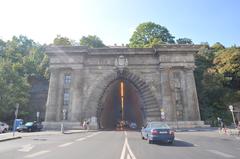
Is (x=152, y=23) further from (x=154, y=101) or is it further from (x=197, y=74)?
(x=154, y=101)

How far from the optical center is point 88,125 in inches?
1388

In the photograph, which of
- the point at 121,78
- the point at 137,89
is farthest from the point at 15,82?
the point at 137,89

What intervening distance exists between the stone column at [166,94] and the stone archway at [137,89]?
1542 mm

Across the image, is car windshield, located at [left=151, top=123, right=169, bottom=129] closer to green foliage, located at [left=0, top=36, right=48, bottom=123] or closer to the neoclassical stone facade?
the neoclassical stone facade

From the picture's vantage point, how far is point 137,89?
130 feet

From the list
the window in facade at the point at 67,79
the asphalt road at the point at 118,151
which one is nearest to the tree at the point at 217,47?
the window in facade at the point at 67,79

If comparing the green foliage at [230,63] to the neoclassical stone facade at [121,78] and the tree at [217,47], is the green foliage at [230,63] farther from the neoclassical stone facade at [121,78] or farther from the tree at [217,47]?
the neoclassical stone facade at [121,78]

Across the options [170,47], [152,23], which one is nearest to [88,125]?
[170,47]

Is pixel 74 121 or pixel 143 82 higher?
pixel 143 82

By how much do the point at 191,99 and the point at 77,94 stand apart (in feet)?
63.6

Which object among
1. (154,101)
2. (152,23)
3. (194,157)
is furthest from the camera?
(152,23)

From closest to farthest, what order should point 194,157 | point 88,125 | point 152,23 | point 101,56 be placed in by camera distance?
point 194,157
point 88,125
point 101,56
point 152,23

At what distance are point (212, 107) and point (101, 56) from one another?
86.0 ft

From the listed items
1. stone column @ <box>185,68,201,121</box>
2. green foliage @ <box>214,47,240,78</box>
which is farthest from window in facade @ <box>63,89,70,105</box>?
green foliage @ <box>214,47,240,78</box>
